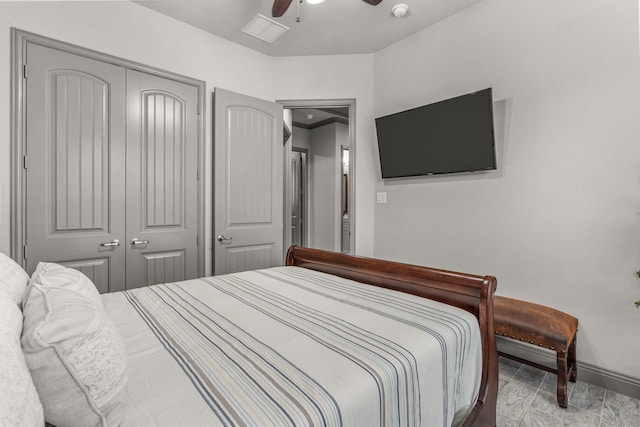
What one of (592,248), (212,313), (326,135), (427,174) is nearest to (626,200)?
(592,248)

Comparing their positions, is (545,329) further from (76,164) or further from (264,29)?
(76,164)

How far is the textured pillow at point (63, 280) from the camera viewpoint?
1.05 metres

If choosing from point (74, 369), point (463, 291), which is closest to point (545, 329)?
point (463, 291)

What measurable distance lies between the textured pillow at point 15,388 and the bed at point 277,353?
0.12ft

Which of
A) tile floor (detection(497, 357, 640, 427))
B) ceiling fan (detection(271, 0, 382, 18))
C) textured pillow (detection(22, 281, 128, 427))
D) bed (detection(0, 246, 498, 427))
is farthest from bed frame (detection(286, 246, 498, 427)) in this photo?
ceiling fan (detection(271, 0, 382, 18))

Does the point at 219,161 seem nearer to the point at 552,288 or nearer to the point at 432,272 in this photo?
the point at 432,272

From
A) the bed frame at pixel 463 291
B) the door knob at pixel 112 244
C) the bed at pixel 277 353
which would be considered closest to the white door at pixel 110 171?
the door knob at pixel 112 244

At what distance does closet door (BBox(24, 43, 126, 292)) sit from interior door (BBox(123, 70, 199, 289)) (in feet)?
0.29

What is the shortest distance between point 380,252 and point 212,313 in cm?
232

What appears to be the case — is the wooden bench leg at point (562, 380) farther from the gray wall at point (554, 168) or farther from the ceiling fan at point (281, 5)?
the ceiling fan at point (281, 5)

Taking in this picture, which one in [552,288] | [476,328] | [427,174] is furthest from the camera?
[427,174]

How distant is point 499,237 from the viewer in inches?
97.1

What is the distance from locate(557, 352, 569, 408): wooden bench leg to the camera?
5.73 feet

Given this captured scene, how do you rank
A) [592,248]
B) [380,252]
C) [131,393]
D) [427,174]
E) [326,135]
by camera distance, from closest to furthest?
[131,393]
[592,248]
[427,174]
[380,252]
[326,135]
